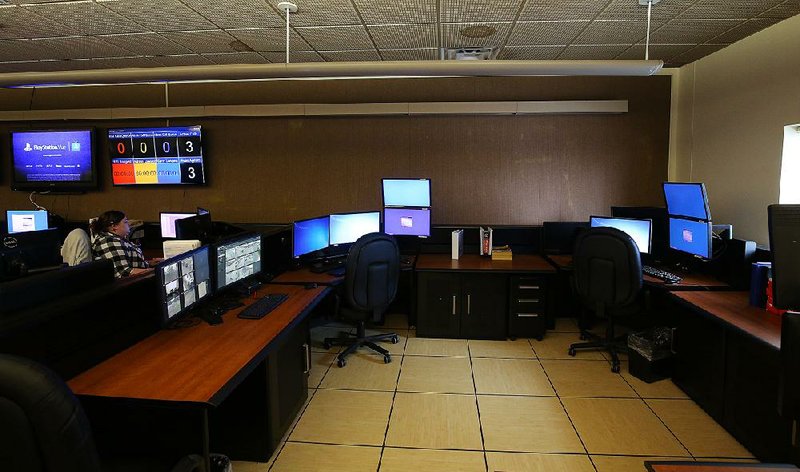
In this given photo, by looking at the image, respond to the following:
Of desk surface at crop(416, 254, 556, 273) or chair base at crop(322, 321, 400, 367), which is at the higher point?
desk surface at crop(416, 254, 556, 273)

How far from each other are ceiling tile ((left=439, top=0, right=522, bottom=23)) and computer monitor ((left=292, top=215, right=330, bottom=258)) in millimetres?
2087

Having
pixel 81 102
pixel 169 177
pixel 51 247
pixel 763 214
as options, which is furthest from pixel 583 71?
pixel 81 102

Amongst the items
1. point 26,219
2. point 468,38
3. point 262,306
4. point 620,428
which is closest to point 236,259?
point 262,306

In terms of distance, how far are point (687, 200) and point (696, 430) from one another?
1841 mm

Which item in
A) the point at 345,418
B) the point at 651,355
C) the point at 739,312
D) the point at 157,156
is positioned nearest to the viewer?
the point at 739,312

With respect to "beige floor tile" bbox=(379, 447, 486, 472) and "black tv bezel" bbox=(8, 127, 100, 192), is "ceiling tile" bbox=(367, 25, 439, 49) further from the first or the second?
"black tv bezel" bbox=(8, 127, 100, 192)

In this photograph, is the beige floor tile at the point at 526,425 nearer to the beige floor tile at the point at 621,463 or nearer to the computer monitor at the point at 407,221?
the beige floor tile at the point at 621,463

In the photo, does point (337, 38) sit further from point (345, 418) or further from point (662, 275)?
point (662, 275)

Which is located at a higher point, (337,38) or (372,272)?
(337,38)

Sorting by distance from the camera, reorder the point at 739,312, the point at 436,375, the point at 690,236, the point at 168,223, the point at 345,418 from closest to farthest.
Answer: the point at 739,312
the point at 345,418
the point at 436,375
the point at 690,236
the point at 168,223

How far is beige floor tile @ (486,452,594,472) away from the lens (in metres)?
2.66

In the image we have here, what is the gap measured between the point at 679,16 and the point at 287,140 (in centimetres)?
405

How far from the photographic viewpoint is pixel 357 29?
3.97m

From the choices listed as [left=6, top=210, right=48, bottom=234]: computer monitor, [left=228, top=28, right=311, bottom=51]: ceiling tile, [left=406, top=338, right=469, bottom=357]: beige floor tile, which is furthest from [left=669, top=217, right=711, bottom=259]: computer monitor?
[left=6, top=210, right=48, bottom=234]: computer monitor
